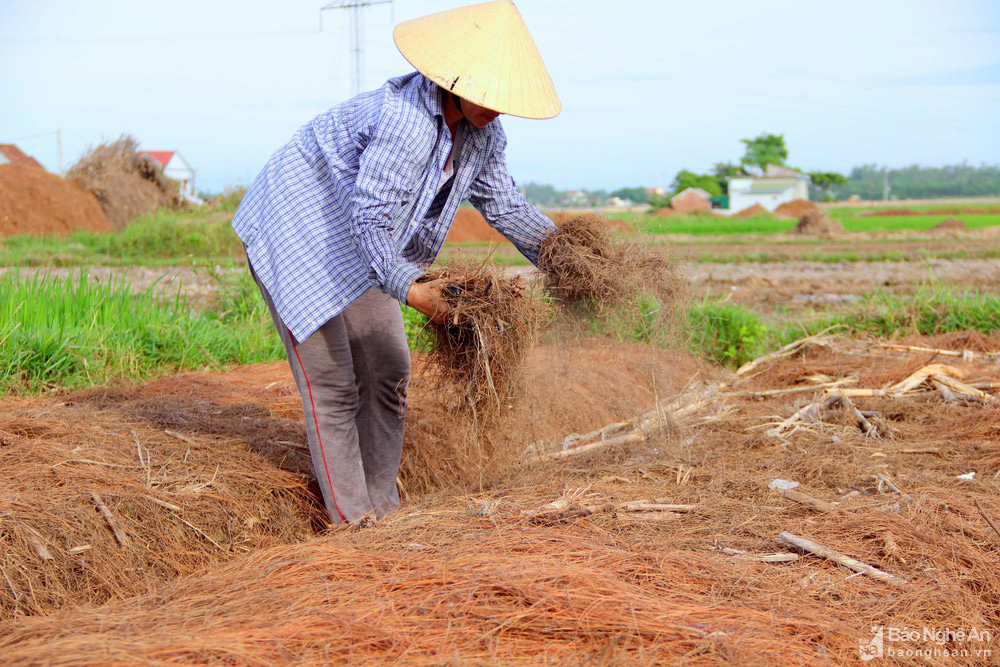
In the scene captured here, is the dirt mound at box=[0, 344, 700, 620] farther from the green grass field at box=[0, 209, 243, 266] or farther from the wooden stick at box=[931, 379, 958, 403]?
the green grass field at box=[0, 209, 243, 266]

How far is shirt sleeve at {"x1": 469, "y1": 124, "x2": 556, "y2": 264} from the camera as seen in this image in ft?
10.2

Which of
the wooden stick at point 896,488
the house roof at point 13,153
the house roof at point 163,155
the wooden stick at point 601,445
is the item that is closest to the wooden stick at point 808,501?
the wooden stick at point 896,488

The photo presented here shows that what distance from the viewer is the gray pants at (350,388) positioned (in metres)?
2.97

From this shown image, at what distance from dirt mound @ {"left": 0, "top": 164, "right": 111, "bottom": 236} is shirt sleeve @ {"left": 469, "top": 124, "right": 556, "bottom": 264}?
55.7 feet

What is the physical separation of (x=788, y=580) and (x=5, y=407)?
3.35 metres

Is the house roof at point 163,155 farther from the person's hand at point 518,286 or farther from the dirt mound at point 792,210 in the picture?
the person's hand at point 518,286

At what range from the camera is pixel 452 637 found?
1789 millimetres

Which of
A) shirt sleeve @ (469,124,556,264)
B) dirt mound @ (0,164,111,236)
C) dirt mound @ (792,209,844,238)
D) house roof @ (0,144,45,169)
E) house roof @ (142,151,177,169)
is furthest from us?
house roof @ (142,151,177,169)

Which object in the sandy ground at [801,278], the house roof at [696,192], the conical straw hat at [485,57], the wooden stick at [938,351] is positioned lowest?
the wooden stick at [938,351]

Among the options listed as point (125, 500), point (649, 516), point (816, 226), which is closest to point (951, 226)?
point (816, 226)

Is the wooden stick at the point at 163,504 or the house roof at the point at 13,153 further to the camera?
the house roof at the point at 13,153

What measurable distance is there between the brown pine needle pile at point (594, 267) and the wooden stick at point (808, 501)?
1.02m

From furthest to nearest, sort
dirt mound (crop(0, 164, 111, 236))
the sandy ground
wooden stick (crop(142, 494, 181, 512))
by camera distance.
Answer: dirt mound (crop(0, 164, 111, 236)) < the sandy ground < wooden stick (crop(142, 494, 181, 512))

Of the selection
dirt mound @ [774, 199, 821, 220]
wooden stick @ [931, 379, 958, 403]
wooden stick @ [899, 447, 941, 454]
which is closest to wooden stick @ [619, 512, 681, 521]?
wooden stick @ [899, 447, 941, 454]
